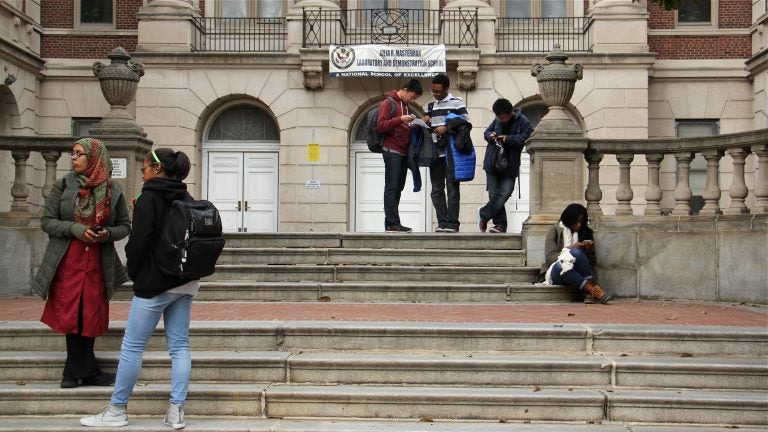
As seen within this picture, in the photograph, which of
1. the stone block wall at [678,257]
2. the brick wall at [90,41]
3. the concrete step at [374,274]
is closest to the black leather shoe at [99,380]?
the concrete step at [374,274]

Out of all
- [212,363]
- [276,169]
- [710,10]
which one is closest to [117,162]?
[212,363]

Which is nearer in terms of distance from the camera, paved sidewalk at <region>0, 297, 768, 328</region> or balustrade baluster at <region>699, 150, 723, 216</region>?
paved sidewalk at <region>0, 297, 768, 328</region>

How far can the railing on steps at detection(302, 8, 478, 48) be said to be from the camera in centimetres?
2092

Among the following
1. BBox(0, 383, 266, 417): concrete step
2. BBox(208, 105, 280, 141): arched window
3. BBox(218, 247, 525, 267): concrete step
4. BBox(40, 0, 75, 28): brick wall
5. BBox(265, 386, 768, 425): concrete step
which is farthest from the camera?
BBox(40, 0, 75, 28): brick wall

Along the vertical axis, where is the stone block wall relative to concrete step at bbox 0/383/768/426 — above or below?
above

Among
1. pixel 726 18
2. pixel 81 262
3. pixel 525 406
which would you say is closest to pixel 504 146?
pixel 525 406

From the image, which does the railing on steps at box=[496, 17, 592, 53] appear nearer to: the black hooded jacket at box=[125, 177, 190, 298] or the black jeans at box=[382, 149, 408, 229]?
the black jeans at box=[382, 149, 408, 229]

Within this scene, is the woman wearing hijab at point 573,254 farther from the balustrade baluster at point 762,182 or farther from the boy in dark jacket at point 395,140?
the boy in dark jacket at point 395,140

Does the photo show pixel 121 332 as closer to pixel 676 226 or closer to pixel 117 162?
pixel 117 162

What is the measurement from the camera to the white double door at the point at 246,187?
21578mm

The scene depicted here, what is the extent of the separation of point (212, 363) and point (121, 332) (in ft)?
3.09

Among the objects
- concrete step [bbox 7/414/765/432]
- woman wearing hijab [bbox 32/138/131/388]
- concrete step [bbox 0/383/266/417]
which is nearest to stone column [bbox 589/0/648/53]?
concrete step [bbox 7/414/765/432]

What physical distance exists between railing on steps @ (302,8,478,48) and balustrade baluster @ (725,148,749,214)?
10386 millimetres

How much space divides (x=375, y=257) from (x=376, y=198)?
9.96 meters
